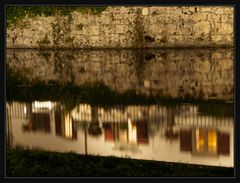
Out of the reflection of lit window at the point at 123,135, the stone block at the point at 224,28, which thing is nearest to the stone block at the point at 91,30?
the stone block at the point at 224,28

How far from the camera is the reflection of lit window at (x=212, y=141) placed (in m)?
7.03

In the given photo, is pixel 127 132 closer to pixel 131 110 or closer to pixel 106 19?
pixel 131 110

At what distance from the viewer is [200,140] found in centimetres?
749

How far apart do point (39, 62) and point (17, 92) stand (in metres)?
6.44

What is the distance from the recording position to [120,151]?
7152 mm

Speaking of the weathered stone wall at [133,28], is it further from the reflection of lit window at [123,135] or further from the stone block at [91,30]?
the reflection of lit window at [123,135]

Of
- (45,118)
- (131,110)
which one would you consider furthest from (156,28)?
(45,118)

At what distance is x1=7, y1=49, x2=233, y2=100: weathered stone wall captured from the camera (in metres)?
11.8

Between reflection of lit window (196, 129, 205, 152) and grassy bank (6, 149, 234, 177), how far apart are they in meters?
0.71

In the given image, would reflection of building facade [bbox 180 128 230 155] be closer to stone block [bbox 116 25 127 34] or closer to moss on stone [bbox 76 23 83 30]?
stone block [bbox 116 25 127 34]

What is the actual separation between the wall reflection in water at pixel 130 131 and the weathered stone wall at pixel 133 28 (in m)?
10.1

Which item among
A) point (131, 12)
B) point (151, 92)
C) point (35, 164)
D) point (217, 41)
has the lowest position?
point (35, 164)

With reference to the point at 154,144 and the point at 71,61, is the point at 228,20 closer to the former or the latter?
the point at 71,61

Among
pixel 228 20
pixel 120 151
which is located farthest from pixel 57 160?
Result: pixel 228 20
